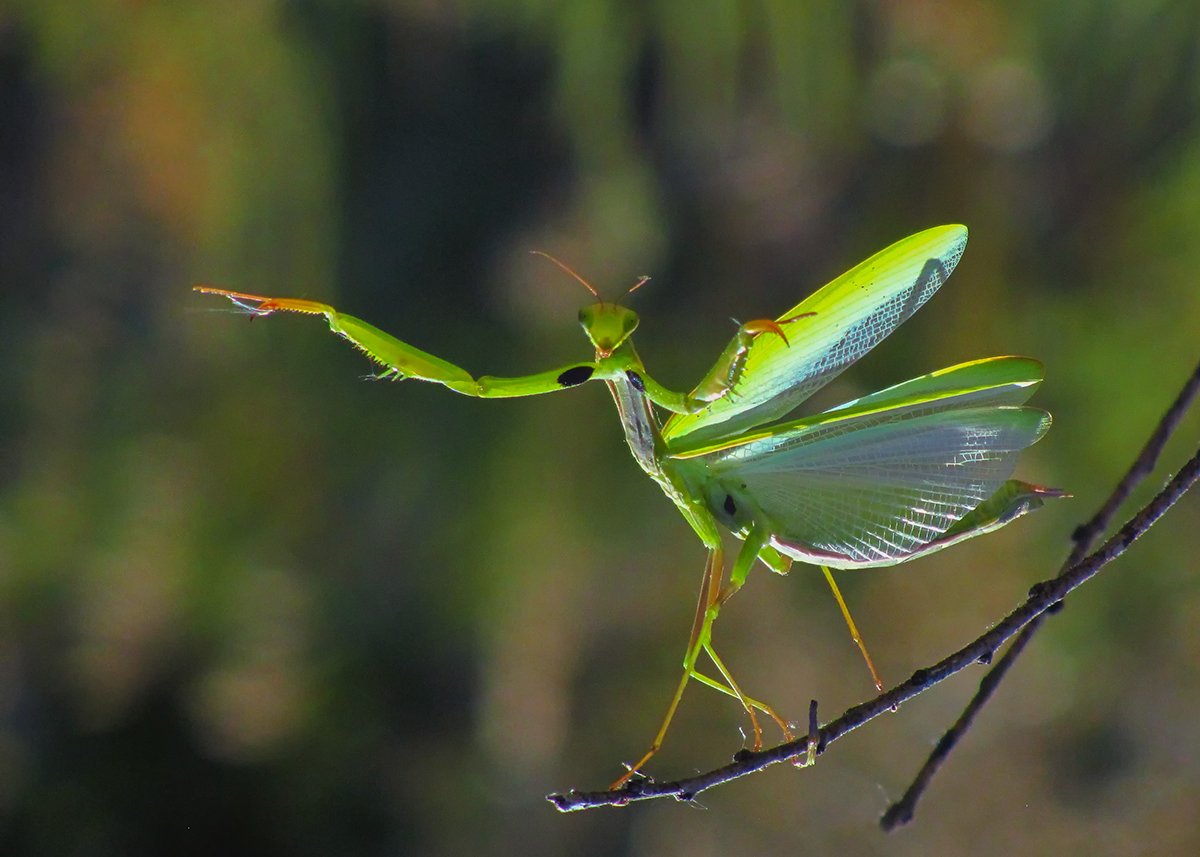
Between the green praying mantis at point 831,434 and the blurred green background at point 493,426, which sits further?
the blurred green background at point 493,426

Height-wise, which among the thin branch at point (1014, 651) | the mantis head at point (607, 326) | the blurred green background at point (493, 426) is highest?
the mantis head at point (607, 326)

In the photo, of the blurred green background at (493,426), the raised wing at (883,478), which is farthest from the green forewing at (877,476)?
the blurred green background at (493,426)

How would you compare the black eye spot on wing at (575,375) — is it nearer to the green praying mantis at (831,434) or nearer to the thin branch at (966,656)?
the green praying mantis at (831,434)

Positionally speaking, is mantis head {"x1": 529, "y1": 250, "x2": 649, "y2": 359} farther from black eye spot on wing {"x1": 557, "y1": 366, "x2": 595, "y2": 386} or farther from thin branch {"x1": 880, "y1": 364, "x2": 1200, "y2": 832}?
thin branch {"x1": 880, "y1": 364, "x2": 1200, "y2": 832}

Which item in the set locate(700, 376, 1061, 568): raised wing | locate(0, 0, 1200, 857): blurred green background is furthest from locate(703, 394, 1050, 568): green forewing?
locate(0, 0, 1200, 857): blurred green background

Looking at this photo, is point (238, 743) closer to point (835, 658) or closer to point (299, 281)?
point (299, 281)

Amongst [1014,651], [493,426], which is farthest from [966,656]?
[493,426]

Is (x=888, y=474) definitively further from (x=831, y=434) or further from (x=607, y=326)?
(x=607, y=326)

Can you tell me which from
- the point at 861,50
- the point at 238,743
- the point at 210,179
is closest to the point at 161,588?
the point at 238,743
